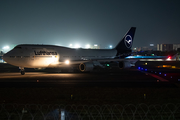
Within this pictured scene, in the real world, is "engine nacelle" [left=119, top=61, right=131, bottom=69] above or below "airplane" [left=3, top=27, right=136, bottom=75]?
below

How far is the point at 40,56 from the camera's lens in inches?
1508

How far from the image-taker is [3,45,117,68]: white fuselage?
36.2 metres

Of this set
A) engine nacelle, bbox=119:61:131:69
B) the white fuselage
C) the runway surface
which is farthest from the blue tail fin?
the runway surface

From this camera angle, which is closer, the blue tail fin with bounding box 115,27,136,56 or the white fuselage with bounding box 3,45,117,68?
the white fuselage with bounding box 3,45,117,68

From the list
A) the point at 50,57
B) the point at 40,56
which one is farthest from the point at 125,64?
the point at 40,56

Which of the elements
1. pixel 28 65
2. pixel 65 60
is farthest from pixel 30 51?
pixel 65 60

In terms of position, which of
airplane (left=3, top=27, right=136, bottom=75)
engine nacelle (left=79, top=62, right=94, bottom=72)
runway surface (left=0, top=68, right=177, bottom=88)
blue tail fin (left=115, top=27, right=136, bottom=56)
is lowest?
runway surface (left=0, top=68, right=177, bottom=88)

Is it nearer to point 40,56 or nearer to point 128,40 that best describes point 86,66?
point 40,56

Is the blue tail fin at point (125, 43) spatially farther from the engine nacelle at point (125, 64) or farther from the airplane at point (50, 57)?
the engine nacelle at point (125, 64)

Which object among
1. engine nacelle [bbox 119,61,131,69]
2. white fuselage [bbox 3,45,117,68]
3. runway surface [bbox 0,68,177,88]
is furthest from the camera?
engine nacelle [bbox 119,61,131,69]

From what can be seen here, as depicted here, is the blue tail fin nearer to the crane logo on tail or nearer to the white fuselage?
the crane logo on tail

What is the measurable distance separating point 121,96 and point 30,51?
23.9 metres

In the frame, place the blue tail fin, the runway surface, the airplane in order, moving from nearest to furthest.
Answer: the runway surface
the airplane
the blue tail fin

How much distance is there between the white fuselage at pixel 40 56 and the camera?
119ft
